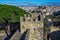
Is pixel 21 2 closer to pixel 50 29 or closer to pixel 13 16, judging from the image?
pixel 13 16

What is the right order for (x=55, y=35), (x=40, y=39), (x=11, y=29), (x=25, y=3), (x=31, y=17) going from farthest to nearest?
(x=25, y=3) < (x=11, y=29) < (x=31, y=17) < (x=55, y=35) < (x=40, y=39)

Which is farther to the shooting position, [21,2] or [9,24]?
[21,2]

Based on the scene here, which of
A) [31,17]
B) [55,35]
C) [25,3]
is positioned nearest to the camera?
[55,35]

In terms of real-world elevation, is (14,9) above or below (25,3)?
Answer: above

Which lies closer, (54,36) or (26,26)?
(54,36)

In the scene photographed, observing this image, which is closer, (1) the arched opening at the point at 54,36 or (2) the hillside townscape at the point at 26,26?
(2) the hillside townscape at the point at 26,26

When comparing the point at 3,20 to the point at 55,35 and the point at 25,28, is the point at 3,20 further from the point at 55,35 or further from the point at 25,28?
the point at 55,35

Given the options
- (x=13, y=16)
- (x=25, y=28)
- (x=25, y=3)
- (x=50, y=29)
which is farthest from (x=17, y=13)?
(x=25, y=3)

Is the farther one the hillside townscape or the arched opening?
the arched opening

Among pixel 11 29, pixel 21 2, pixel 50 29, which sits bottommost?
pixel 21 2
